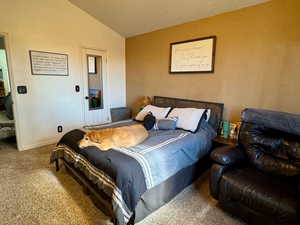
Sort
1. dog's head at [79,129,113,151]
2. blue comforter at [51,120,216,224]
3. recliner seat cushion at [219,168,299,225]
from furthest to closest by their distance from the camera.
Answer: dog's head at [79,129,113,151]
blue comforter at [51,120,216,224]
recliner seat cushion at [219,168,299,225]

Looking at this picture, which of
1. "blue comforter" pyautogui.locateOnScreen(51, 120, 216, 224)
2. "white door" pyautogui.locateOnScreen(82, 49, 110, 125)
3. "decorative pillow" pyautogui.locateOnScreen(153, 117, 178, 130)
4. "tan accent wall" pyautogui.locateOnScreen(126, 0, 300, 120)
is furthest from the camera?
"white door" pyautogui.locateOnScreen(82, 49, 110, 125)

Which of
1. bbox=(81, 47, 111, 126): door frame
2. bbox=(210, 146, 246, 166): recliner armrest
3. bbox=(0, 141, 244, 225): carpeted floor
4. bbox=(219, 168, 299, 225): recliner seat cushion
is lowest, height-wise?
bbox=(0, 141, 244, 225): carpeted floor

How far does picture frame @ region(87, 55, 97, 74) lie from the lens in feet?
13.0

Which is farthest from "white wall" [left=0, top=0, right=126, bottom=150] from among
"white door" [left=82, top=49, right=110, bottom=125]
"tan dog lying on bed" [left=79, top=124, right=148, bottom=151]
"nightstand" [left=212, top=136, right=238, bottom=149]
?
"nightstand" [left=212, top=136, right=238, bottom=149]

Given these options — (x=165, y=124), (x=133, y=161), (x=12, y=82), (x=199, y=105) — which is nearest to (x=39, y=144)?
(x=12, y=82)

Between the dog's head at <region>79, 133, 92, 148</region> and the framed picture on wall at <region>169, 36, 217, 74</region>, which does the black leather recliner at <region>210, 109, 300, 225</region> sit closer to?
the framed picture on wall at <region>169, 36, 217, 74</region>

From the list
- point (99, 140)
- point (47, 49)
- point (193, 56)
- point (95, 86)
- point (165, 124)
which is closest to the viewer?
point (99, 140)

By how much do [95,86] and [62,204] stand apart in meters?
2.82

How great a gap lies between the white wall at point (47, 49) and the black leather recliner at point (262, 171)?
125 inches

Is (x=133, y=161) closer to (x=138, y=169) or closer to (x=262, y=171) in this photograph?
(x=138, y=169)

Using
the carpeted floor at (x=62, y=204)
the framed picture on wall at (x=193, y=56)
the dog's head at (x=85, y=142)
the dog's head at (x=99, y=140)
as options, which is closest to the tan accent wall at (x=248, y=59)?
the framed picture on wall at (x=193, y=56)

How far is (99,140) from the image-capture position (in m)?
1.96

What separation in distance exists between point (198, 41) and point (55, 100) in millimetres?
3005

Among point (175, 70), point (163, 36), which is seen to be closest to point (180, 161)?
point (175, 70)
